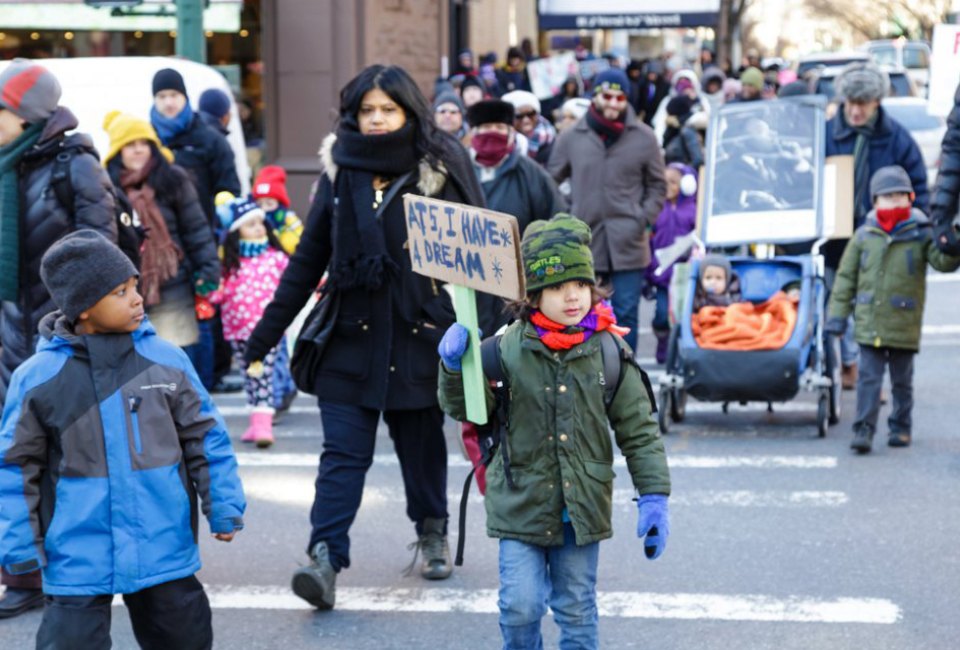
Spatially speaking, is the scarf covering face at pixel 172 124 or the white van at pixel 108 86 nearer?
the scarf covering face at pixel 172 124

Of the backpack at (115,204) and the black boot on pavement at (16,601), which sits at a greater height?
the backpack at (115,204)

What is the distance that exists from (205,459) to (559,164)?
674cm

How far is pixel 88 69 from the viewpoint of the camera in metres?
11.7

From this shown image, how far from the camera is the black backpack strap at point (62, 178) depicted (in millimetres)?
6543

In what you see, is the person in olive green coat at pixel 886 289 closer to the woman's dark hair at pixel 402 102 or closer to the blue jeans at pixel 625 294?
the blue jeans at pixel 625 294

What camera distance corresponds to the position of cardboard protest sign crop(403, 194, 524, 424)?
4.64 m

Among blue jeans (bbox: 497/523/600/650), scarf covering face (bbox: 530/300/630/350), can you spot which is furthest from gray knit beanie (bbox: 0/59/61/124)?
blue jeans (bbox: 497/523/600/650)

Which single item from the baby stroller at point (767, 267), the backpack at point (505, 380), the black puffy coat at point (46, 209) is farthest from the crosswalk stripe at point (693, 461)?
the backpack at point (505, 380)

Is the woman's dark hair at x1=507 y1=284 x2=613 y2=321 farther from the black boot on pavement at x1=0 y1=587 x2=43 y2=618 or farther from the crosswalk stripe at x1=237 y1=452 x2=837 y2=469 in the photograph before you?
the crosswalk stripe at x1=237 y1=452 x2=837 y2=469

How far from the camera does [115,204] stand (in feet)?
22.3

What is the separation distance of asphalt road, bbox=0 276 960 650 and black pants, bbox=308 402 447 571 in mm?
331

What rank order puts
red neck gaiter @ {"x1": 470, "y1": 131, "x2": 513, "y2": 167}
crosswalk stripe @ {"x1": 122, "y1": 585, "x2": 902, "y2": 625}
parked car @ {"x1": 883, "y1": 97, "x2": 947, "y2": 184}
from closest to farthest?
crosswalk stripe @ {"x1": 122, "y1": 585, "x2": 902, "y2": 625} → red neck gaiter @ {"x1": 470, "y1": 131, "x2": 513, "y2": 167} → parked car @ {"x1": 883, "y1": 97, "x2": 947, "y2": 184}

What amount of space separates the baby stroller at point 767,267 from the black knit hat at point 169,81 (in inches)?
135

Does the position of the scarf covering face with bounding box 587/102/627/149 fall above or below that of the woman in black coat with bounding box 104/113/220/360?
above
